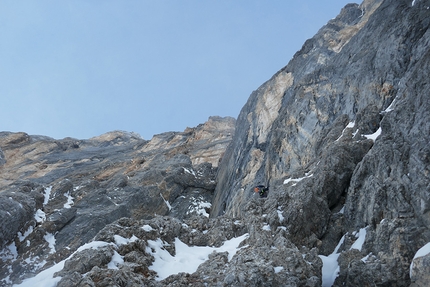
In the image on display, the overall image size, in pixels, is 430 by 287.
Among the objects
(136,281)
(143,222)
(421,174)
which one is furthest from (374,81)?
(136,281)

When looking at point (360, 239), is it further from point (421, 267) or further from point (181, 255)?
point (181, 255)

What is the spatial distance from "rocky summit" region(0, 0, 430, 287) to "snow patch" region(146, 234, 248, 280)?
7 cm

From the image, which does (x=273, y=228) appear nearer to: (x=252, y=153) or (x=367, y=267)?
(x=367, y=267)

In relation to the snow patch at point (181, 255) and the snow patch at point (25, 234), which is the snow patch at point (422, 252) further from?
the snow patch at point (25, 234)

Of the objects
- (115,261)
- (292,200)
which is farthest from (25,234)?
(292,200)

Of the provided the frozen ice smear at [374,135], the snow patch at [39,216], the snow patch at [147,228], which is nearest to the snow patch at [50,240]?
the snow patch at [39,216]

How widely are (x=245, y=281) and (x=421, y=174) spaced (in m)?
7.71

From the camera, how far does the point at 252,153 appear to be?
37.6 metres

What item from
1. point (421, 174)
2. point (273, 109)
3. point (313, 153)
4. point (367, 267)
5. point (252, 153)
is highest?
point (273, 109)

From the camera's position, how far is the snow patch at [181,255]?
1596 centimetres

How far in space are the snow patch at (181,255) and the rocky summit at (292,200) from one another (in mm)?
75

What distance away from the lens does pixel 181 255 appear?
1800 cm

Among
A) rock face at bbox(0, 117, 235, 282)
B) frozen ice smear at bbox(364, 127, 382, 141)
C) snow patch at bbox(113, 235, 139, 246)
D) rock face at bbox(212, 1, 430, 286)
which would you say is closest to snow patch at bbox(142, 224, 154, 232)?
snow patch at bbox(113, 235, 139, 246)

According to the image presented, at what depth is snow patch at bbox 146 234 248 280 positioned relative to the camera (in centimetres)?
1596
